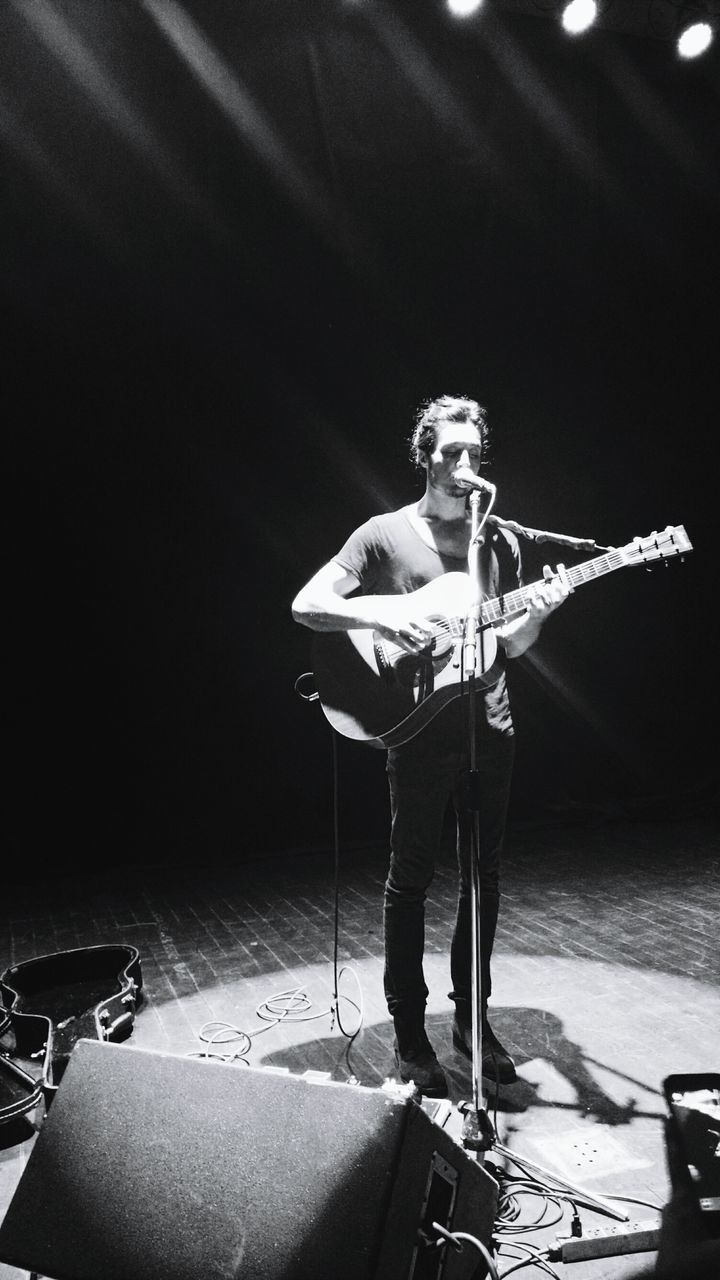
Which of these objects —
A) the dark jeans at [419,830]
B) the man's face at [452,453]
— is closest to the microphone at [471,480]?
the man's face at [452,453]

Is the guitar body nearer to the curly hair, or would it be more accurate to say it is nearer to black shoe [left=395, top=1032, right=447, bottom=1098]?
the curly hair

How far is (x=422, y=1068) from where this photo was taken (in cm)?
292

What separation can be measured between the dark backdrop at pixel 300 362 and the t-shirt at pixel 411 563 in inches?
156

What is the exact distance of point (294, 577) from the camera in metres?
6.96

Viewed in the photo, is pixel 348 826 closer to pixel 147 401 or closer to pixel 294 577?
pixel 294 577

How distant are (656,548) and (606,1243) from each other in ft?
6.47

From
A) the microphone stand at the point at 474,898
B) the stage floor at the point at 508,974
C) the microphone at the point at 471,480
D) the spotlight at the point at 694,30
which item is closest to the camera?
the microphone stand at the point at 474,898

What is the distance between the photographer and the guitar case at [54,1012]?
9.61 feet

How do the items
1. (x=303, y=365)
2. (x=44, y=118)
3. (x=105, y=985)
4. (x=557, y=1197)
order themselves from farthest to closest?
1. (x=303, y=365)
2. (x=44, y=118)
3. (x=105, y=985)
4. (x=557, y=1197)

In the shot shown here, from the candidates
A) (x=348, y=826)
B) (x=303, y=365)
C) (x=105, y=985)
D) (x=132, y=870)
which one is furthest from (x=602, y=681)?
(x=105, y=985)

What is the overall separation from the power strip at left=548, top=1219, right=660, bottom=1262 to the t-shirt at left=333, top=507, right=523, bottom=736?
1.43 m

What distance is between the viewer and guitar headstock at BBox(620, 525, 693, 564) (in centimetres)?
285

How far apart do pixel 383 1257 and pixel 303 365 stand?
21.0 feet

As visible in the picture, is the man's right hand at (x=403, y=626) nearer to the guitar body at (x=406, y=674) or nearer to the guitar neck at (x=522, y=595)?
the guitar body at (x=406, y=674)
